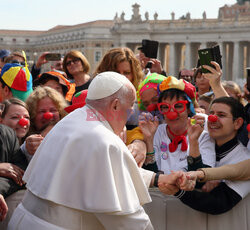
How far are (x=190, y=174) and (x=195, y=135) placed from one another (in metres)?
0.47

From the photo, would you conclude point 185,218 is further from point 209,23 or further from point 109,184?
point 209,23

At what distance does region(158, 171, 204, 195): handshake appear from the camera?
154 inches

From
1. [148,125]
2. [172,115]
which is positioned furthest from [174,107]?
[148,125]

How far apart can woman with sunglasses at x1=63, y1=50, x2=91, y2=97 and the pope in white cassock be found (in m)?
4.50

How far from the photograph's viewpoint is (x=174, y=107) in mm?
4879

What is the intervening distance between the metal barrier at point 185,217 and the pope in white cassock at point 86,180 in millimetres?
1090

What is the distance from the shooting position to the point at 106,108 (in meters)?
3.24

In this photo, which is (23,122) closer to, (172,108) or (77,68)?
(172,108)

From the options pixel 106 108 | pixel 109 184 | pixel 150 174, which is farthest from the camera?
pixel 150 174

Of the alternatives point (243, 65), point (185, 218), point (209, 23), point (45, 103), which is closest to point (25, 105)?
point (45, 103)

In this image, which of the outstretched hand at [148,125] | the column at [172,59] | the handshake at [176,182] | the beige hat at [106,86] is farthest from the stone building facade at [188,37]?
the beige hat at [106,86]

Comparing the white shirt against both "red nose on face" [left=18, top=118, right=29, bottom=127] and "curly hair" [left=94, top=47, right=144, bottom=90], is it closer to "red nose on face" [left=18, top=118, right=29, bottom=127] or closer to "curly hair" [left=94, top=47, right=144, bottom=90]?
"red nose on face" [left=18, top=118, right=29, bottom=127]

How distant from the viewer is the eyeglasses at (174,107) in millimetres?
4852

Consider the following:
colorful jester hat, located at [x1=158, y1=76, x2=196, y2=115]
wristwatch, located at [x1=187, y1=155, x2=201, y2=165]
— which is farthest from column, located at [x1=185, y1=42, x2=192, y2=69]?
wristwatch, located at [x1=187, y1=155, x2=201, y2=165]
